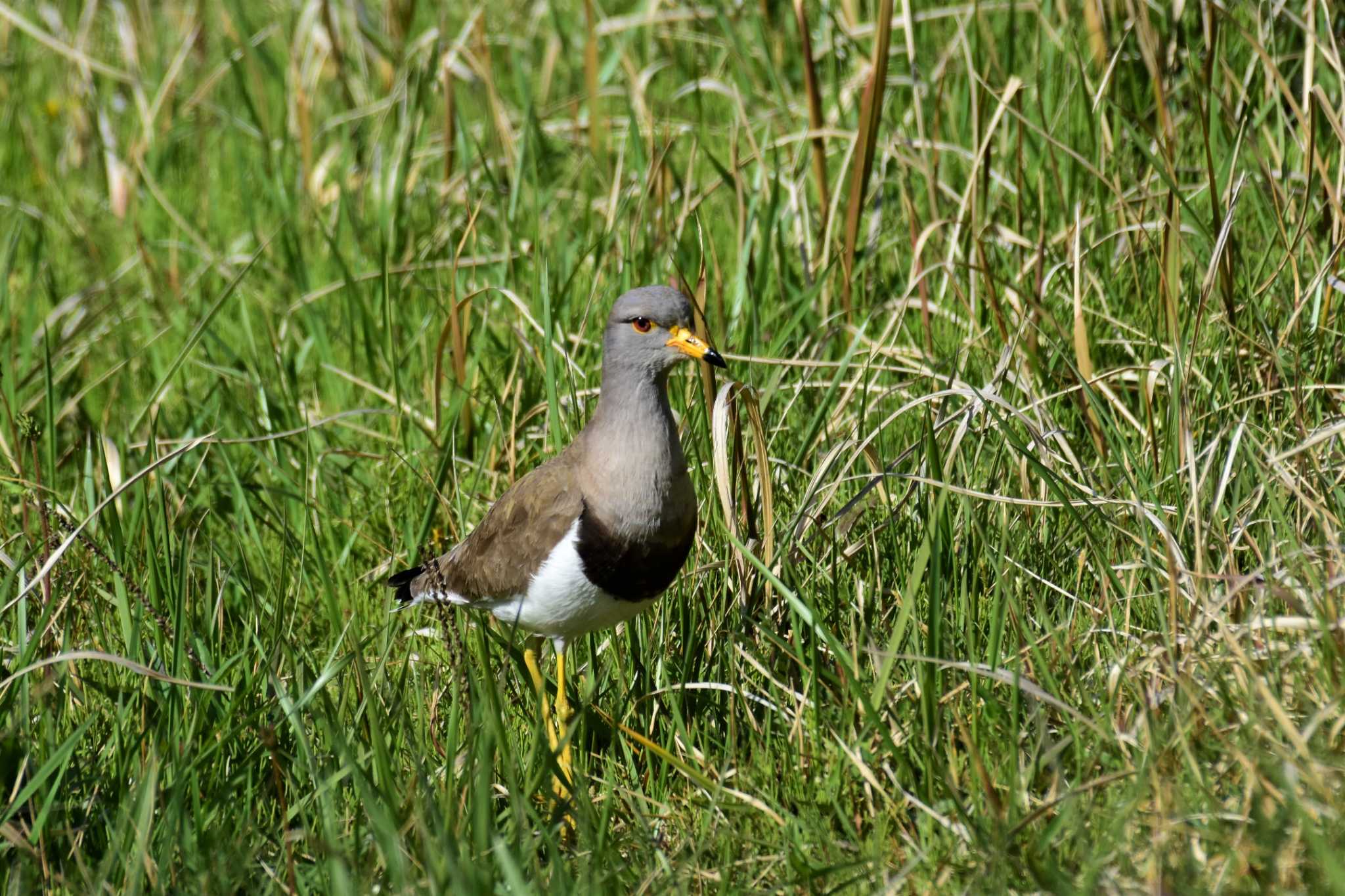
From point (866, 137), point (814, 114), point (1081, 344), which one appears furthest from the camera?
point (814, 114)

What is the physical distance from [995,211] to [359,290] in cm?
239

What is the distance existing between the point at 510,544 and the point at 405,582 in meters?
0.48

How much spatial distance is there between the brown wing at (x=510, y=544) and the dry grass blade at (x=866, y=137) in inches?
52.0

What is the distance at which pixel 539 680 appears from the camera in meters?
3.82

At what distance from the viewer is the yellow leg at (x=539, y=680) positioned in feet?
11.3

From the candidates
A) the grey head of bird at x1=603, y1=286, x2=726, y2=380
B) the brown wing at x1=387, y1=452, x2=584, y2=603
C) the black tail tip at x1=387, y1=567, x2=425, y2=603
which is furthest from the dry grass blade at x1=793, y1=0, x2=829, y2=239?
the black tail tip at x1=387, y1=567, x2=425, y2=603

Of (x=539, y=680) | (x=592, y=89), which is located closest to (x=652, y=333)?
(x=539, y=680)

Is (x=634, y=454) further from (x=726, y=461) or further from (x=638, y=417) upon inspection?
(x=726, y=461)

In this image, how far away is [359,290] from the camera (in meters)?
5.48

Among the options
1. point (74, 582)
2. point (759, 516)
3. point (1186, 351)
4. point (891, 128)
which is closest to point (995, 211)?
point (891, 128)

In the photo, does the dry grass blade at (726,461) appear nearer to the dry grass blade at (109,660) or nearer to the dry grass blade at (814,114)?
the dry grass blade at (109,660)

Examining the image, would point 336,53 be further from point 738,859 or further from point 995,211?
point 738,859

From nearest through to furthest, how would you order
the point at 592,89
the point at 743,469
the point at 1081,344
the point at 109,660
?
1. the point at 109,660
2. the point at 743,469
3. the point at 1081,344
4. the point at 592,89

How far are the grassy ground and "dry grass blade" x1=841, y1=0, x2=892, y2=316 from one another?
20 mm
